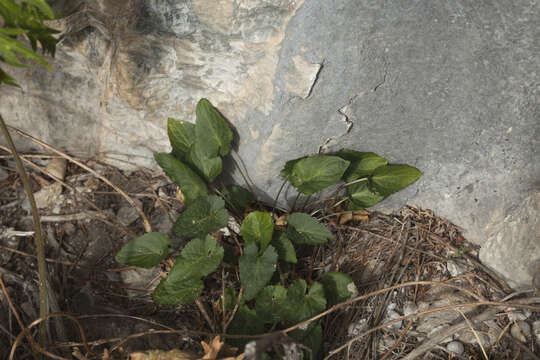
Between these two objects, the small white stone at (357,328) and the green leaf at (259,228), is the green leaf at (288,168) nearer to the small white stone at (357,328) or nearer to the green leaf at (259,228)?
the green leaf at (259,228)

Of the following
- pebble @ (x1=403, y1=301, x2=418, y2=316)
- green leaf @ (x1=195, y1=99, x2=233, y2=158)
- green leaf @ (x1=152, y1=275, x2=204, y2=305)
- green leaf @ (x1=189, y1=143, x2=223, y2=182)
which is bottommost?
pebble @ (x1=403, y1=301, x2=418, y2=316)

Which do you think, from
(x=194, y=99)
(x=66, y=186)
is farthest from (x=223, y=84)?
(x=66, y=186)

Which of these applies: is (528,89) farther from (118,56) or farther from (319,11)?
(118,56)

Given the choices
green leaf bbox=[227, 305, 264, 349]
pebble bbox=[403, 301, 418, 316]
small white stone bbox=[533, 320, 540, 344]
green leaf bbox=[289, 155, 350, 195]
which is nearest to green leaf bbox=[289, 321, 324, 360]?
green leaf bbox=[227, 305, 264, 349]

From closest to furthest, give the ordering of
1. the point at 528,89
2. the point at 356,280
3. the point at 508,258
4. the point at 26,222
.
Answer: the point at 528,89, the point at 508,258, the point at 356,280, the point at 26,222

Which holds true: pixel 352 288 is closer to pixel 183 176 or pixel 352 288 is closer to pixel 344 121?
pixel 344 121

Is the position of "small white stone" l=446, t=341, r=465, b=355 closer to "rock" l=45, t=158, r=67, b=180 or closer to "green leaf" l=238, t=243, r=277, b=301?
"green leaf" l=238, t=243, r=277, b=301

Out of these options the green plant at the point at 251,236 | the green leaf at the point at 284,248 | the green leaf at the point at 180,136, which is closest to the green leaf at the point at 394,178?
the green plant at the point at 251,236
